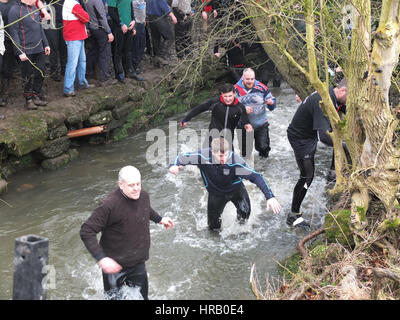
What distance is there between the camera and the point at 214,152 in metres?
6.95

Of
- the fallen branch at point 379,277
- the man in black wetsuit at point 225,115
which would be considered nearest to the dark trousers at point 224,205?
the man in black wetsuit at point 225,115

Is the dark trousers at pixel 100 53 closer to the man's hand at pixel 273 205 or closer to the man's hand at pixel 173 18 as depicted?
the man's hand at pixel 173 18

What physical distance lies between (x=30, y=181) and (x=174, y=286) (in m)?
4.00

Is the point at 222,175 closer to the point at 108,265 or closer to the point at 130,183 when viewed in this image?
the point at 130,183

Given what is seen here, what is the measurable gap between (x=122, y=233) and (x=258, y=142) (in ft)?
18.4

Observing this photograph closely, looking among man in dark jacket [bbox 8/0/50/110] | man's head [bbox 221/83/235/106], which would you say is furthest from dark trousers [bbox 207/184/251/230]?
man in dark jacket [bbox 8/0/50/110]

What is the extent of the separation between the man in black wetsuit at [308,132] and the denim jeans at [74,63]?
4630 mm

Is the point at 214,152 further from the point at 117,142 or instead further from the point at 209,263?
the point at 117,142

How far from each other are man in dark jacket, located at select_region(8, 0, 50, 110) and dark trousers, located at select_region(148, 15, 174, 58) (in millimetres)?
3459

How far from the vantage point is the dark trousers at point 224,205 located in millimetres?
7527

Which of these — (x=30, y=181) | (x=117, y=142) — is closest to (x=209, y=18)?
(x=117, y=142)

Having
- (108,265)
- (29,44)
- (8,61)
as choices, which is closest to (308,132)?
(108,265)

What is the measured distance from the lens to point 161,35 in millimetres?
13266

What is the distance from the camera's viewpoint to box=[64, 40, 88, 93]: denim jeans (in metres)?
10.4
